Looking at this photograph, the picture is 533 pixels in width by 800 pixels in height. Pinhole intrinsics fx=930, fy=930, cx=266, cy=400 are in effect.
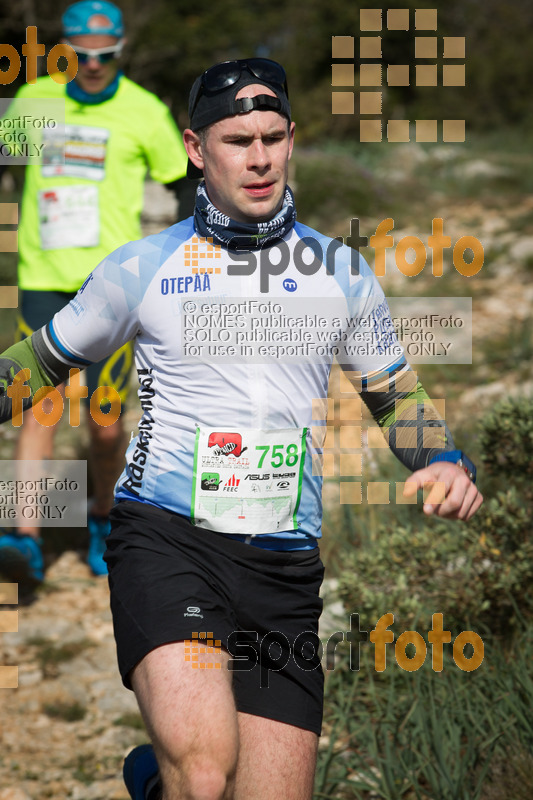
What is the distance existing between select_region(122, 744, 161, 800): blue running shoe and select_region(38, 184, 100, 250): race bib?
2.66 meters

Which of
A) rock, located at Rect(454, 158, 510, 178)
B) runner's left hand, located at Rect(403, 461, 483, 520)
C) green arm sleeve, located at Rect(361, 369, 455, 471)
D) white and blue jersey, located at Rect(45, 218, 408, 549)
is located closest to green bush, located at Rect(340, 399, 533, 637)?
green arm sleeve, located at Rect(361, 369, 455, 471)

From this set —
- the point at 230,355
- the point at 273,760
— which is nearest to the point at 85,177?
the point at 230,355

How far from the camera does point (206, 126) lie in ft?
8.23

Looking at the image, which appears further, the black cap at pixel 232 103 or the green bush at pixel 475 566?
the green bush at pixel 475 566

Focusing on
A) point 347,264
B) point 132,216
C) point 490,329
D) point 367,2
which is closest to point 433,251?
point 490,329

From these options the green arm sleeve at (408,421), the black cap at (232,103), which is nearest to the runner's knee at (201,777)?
the green arm sleeve at (408,421)

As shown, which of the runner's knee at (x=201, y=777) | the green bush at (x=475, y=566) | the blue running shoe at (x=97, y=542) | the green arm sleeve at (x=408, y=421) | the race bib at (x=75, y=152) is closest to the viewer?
the runner's knee at (x=201, y=777)

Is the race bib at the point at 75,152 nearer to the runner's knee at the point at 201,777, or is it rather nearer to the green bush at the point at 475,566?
the green bush at the point at 475,566

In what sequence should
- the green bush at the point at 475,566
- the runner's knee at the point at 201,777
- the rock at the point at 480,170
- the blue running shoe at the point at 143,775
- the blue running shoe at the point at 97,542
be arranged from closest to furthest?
the runner's knee at the point at 201,777 → the blue running shoe at the point at 143,775 → the green bush at the point at 475,566 → the blue running shoe at the point at 97,542 → the rock at the point at 480,170

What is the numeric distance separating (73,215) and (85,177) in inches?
7.5

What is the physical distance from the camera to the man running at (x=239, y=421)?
2193 millimetres

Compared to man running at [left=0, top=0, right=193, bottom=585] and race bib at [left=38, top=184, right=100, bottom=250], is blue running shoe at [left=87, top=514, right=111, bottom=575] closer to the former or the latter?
man running at [left=0, top=0, right=193, bottom=585]

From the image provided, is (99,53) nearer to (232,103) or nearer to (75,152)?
(75,152)

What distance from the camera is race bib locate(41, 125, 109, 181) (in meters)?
4.42
